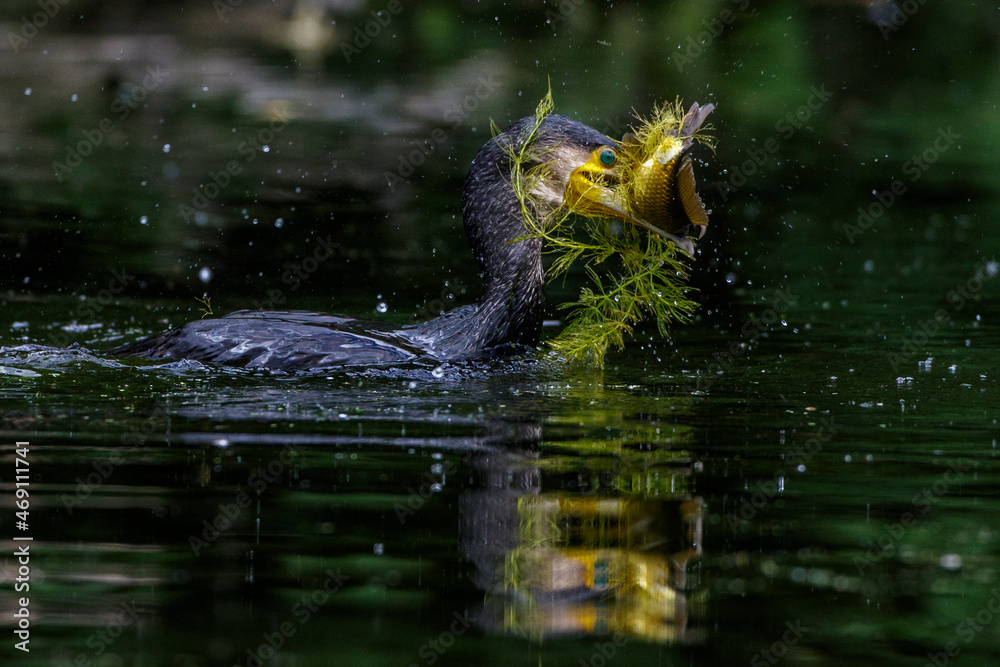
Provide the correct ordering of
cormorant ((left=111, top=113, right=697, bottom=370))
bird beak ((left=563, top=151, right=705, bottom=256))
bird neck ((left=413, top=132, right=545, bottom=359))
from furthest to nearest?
bird neck ((left=413, top=132, right=545, bottom=359))
cormorant ((left=111, top=113, right=697, bottom=370))
bird beak ((left=563, top=151, right=705, bottom=256))

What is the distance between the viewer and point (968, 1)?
76.5 feet

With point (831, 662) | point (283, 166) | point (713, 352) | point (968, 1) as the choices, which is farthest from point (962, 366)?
point (968, 1)

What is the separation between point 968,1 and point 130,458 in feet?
71.4

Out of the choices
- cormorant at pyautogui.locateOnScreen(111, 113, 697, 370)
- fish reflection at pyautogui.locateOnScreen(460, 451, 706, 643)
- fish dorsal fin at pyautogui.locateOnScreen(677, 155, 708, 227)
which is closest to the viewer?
fish reflection at pyautogui.locateOnScreen(460, 451, 706, 643)

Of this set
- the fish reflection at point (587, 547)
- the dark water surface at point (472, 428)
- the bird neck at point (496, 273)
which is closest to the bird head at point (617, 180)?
the bird neck at point (496, 273)

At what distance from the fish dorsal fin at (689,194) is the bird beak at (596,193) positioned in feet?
1.18

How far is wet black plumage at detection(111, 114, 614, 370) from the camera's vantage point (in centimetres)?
696

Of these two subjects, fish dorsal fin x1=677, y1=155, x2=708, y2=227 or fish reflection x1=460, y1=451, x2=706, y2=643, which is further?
fish dorsal fin x1=677, y1=155, x2=708, y2=227

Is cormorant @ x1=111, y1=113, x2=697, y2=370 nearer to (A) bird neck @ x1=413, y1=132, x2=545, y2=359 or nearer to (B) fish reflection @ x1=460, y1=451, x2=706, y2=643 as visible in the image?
(A) bird neck @ x1=413, y1=132, x2=545, y2=359

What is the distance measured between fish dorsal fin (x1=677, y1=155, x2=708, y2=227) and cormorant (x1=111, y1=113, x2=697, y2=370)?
1.13 feet

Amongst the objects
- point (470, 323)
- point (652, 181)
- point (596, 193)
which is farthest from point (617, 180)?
point (470, 323)

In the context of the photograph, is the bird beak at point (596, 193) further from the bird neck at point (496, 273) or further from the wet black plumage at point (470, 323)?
the bird neck at point (496, 273)

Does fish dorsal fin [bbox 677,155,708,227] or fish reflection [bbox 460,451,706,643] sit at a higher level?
fish dorsal fin [bbox 677,155,708,227]

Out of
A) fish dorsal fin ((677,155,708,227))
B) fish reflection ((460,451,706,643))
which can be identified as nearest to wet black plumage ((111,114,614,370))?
fish dorsal fin ((677,155,708,227))
